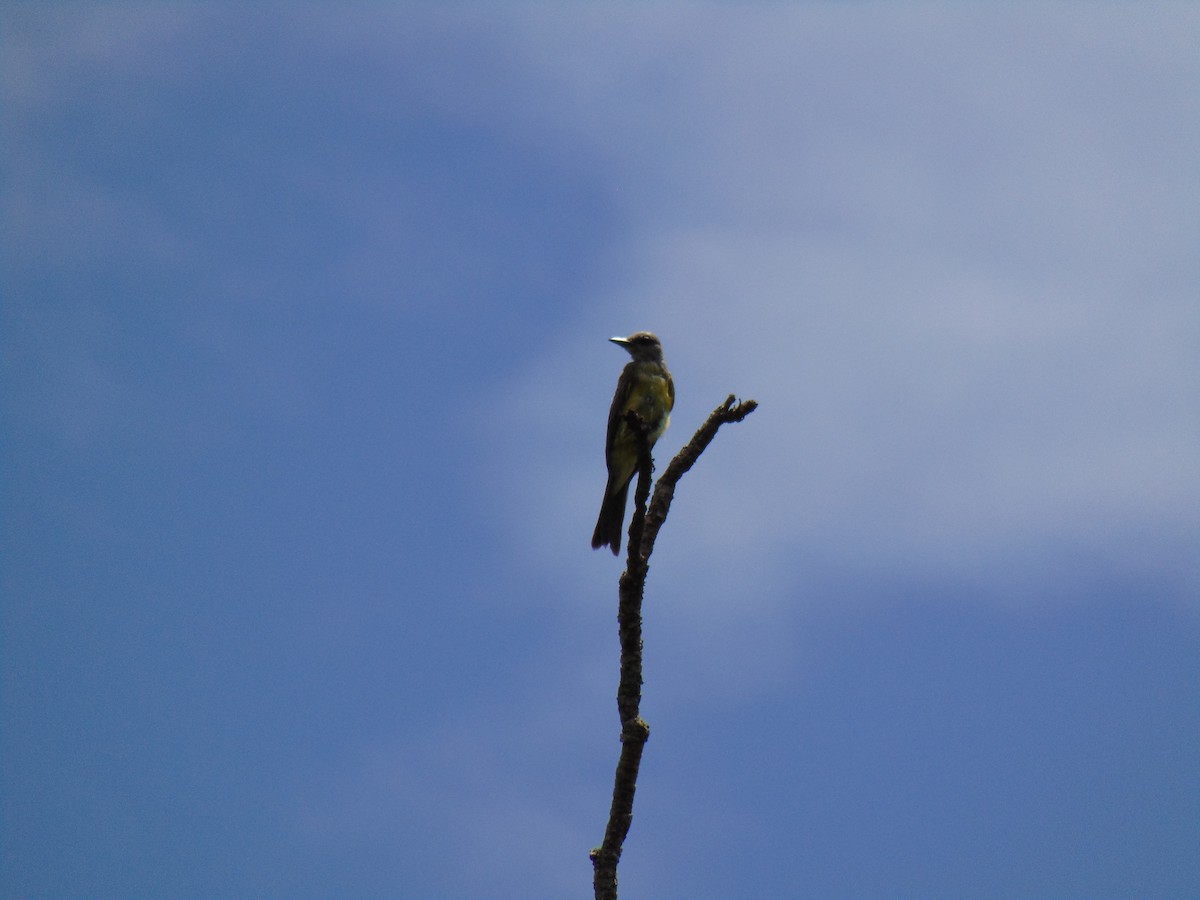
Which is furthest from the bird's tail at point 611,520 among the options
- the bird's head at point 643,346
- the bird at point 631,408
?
the bird's head at point 643,346

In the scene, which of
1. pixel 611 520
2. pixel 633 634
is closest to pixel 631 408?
pixel 611 520

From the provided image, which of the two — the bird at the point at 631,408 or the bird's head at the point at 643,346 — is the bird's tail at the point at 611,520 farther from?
the bird's head at the point at 643,346

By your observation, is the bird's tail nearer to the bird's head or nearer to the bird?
the bird

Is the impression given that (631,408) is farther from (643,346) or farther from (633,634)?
(633,634)

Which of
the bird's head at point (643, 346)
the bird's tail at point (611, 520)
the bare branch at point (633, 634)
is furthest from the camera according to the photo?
the bird's head at point (643, 346)

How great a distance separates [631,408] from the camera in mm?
9219

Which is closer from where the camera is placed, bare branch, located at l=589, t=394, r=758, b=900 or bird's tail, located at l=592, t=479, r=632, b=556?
bare branch, located at l=589, t=394, r=758, b=900

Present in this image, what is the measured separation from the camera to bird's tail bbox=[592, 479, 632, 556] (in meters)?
8.85

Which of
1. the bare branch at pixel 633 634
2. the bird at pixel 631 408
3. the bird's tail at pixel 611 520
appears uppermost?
the bird at pixel 631 408

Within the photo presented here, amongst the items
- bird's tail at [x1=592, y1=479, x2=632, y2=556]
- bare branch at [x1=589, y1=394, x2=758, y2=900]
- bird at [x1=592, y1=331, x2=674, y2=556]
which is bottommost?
bare branch at [x1=589, y1=394, x2=758, y2=900]

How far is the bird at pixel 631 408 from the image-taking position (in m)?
9.06

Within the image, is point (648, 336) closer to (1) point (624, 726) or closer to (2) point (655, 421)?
(2) point (655, 421)

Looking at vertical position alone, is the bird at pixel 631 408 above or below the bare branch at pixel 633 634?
above

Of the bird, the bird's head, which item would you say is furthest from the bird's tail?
the bird's head
